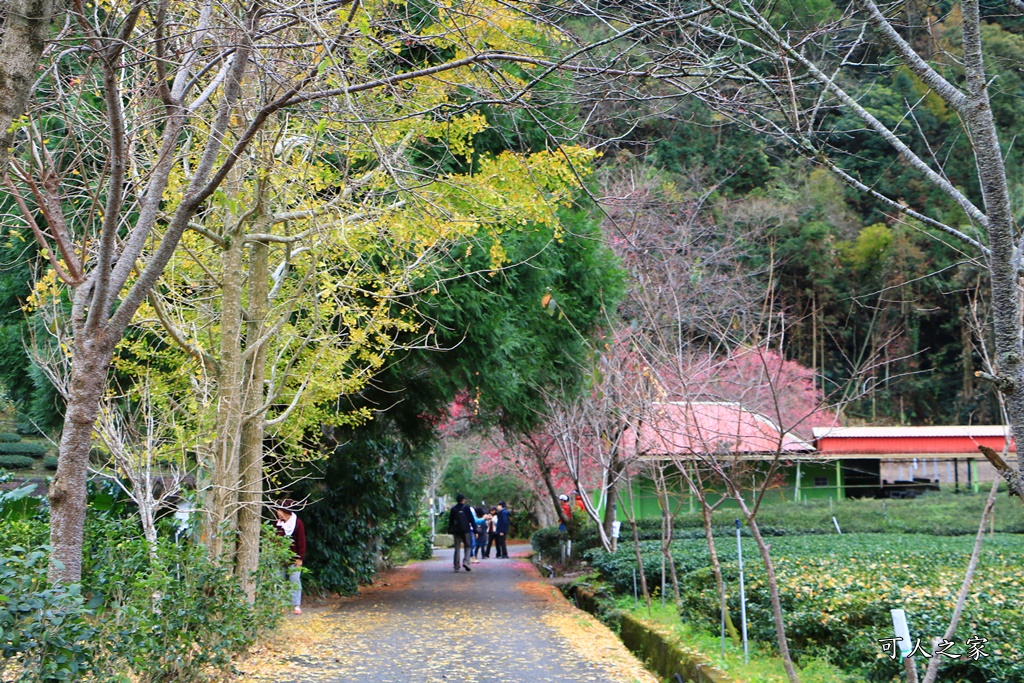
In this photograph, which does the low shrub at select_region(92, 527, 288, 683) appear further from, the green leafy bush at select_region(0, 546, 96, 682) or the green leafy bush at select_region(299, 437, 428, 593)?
the green leafy bush at select_region(299, 437, 428, 593)

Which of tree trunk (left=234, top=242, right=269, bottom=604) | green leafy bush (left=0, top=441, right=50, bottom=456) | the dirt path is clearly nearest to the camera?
the dirt path

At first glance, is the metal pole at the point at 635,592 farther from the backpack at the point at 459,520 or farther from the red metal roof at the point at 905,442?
the red metal roof at the point at 905,442

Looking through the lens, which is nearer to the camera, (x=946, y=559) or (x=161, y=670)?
(x=161, y=670)

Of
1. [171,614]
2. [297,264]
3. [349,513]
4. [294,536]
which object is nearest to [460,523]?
[349,513]

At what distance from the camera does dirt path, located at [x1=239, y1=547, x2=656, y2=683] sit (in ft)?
27.2

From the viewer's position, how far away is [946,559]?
12.8m

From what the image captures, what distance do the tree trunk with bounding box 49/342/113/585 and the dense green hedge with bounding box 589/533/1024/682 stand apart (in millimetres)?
5271

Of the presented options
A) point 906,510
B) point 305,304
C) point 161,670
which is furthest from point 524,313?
point 906,510

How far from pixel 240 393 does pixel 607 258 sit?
6.70 metres

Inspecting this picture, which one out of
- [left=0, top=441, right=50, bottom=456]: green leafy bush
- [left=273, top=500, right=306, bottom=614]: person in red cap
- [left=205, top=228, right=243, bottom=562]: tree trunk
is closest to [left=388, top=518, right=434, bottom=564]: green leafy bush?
[left=0, top=441, right=50, bottom=456]: green leafy bush

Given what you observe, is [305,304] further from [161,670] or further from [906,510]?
[906,510]

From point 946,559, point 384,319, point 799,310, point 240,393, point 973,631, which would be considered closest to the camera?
point 973,631

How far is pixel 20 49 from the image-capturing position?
380cm

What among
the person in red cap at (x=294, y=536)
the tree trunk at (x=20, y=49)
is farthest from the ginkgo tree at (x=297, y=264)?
the tree trunk at (x=20, y=49)
